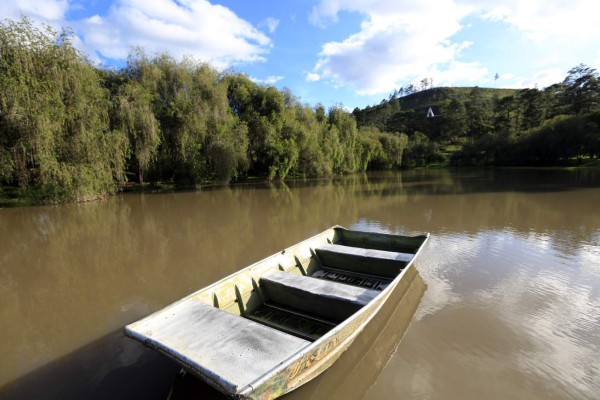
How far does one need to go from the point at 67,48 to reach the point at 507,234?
80.0 ft

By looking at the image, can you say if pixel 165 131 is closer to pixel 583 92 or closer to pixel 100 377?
pixel 100 377

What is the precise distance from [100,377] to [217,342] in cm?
188

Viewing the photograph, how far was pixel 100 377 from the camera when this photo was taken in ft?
14.1

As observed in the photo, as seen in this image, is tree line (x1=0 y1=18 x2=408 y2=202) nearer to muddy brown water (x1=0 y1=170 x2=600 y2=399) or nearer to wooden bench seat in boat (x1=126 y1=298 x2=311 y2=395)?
muddy brown water (x1=0 y1=170 x2=600 y2=399)

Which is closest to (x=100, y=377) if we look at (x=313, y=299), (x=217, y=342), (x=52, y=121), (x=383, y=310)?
(x=217, y=342)

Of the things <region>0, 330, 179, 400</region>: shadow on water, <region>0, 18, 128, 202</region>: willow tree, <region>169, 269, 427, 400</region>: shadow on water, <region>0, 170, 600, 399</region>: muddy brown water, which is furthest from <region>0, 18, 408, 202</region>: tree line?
<region>169, 269, 427, 400</region>: shadow on water

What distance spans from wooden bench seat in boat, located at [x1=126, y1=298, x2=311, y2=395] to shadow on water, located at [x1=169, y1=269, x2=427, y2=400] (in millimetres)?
701

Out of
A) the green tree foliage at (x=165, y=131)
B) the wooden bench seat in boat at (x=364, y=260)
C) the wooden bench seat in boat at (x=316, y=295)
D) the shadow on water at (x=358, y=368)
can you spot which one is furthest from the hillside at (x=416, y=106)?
the wooden bench seat in boat at (x=316, y=295)

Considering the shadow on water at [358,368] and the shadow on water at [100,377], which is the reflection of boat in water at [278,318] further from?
the shadow on water at [100,377]

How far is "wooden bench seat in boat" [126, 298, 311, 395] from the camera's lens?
3.19 m

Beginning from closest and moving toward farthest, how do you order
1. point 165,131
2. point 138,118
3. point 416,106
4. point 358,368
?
point 358,368 → point 138,118 → point 165,131 → point 416,106

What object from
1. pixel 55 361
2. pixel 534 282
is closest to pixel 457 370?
pixel 534 282

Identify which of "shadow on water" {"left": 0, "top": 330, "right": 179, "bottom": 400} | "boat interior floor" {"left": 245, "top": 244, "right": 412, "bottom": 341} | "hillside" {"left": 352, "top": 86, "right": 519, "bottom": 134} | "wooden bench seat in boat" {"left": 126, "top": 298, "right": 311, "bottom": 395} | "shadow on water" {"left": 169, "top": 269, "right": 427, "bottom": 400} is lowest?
"shadow on water" {"left": 169, "top": 269, "right": 427, "bottom": 400}

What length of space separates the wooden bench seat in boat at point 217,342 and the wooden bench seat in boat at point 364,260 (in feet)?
12.2
